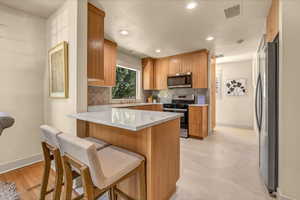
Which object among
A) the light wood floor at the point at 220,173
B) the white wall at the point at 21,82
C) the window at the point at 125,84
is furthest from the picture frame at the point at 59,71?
the light wood floor at the point at 220,173

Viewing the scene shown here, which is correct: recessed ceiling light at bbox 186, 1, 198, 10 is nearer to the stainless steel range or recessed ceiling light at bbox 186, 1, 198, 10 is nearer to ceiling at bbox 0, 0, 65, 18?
ceiling at bbox 0, 0, 65, 18

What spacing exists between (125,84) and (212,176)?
3493 millimetres

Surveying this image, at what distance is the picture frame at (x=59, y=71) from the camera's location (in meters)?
1.89

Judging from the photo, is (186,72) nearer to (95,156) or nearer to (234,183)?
(234,183)

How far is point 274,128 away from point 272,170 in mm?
512

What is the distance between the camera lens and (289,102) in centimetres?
146

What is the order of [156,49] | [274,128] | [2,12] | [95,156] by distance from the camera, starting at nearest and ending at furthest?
[95,156] → [274,128] → [2,12] → [156,49]

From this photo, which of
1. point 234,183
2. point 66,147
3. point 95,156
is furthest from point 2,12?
point 234,183

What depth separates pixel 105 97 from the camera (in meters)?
3.52

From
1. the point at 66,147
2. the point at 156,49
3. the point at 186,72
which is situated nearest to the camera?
the point at 66,147

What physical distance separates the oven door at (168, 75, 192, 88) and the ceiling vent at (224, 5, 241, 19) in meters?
2.17

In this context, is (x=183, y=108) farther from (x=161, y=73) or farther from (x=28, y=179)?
(x=28, y=179)

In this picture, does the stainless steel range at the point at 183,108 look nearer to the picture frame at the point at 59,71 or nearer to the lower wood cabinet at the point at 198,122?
the lower wood cabinet at the point at 198,122

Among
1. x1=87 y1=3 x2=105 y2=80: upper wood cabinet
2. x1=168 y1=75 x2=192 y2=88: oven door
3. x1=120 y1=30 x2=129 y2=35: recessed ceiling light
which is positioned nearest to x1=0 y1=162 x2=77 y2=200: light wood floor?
x1=87 y1=3 x2=105 y2=80: upper wood cabinet
